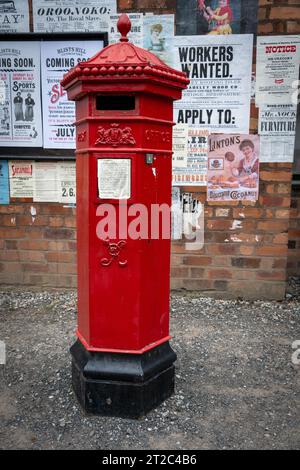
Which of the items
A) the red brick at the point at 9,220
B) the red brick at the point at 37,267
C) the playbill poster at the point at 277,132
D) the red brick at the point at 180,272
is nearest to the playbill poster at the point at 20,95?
the red brick at the point at 9,220

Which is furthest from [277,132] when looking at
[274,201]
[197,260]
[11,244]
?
[11,244]

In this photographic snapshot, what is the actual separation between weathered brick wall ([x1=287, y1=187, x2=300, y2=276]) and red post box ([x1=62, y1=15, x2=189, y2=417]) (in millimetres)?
2941

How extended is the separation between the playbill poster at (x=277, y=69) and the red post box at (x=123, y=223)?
2019mm

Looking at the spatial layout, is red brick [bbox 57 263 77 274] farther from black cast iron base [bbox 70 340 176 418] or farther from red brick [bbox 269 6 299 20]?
red brick [bbox 269 6 299 20]

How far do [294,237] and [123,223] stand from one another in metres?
3.41

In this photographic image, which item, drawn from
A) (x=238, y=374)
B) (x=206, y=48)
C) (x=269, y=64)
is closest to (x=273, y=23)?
(x=269, y=64)

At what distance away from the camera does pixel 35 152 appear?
183 inches

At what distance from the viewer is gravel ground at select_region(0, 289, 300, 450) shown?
253 cm

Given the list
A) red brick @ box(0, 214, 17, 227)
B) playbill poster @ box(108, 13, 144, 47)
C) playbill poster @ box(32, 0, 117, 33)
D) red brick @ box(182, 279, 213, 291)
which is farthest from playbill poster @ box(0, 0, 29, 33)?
red brick @ box(182, 279, 213, 291)

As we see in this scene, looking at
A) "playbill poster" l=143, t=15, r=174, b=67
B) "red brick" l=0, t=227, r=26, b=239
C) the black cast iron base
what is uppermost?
"playbill poster" l=143, t=15, r=174, b=67

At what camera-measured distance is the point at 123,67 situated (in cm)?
231

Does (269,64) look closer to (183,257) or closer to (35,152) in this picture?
(183,257)

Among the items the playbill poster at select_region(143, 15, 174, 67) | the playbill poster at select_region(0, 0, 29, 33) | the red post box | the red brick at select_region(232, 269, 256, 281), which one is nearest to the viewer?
the red post box

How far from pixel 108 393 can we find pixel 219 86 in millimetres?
3263
